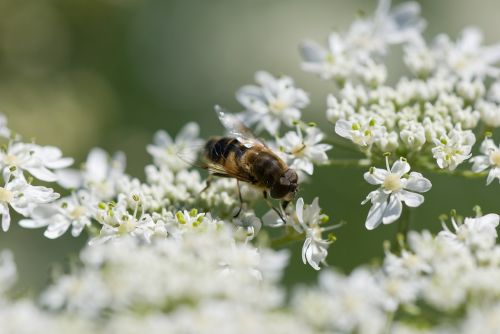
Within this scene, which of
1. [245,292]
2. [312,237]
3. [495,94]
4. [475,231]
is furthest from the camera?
[495,94]

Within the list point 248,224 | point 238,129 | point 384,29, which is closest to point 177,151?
point 238,129

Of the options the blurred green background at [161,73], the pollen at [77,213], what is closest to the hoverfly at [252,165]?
the pollen at [77,213]

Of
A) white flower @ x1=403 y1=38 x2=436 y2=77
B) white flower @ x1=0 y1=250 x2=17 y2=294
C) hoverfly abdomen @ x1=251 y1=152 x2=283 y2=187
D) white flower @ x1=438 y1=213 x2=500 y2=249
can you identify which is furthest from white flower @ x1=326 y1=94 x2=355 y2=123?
white flower @ x1=0 y1=250 x2=17 y2=294

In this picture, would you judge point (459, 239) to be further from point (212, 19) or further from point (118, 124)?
point (212, 19)

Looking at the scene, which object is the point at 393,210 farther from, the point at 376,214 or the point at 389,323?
the point at 389,323

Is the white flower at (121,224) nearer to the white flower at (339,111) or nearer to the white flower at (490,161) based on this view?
the white flower at (339,111)

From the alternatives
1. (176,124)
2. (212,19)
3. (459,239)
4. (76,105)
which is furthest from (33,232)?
(459,239)

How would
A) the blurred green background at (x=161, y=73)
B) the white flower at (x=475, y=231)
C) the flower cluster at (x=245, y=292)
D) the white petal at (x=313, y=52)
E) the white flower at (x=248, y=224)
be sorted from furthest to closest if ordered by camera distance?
1. the blurred green background at (x=161, y=73)
2. the white petal at (x=313, y=52)
3. the white flower at (x=248, y=224)
4. the white flower at (x=475, y=231)
5. the flower cluster at (x=245, y=292)
